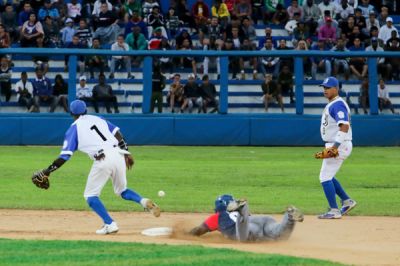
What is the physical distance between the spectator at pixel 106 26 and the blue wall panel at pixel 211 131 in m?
3.71

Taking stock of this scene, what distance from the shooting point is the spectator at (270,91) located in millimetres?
25391

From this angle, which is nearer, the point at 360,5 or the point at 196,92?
the point at 196,92

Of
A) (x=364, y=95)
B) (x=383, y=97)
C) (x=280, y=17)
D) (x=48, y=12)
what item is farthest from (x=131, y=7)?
(x=383, y=97)

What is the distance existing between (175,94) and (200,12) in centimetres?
486

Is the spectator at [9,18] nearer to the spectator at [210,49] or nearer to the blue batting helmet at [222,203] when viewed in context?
the spectator at [210,49]

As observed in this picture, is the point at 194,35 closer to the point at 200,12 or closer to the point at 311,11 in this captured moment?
the point at 200,12

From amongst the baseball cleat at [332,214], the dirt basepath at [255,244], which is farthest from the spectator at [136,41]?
the baseball cleat at [332,214]

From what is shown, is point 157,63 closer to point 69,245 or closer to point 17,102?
point 17,102

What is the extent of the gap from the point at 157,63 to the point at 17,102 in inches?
135

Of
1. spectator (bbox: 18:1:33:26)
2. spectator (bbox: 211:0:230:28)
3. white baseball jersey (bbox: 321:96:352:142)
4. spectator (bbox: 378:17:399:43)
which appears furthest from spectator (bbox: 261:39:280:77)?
white baseball jersey (bbox: 321:96:352:142)

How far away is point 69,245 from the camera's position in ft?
38.7

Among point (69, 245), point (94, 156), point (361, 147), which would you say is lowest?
point (361, 147)

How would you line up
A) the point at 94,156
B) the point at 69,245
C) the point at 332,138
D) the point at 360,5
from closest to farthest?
1. the point at 69,245
2. the point at 94,156
3. the point at 332,138
4. the point at 360,5

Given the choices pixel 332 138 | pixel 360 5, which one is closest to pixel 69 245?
pixel 332 138
